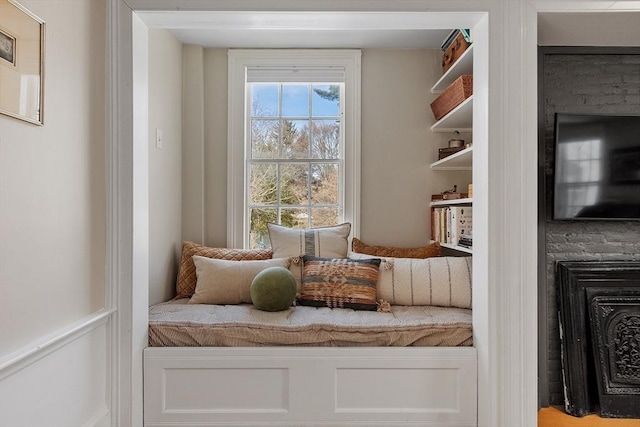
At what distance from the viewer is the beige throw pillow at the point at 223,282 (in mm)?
2510

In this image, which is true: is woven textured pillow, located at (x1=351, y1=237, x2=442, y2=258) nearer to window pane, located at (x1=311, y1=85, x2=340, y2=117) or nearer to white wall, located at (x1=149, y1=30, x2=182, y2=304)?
window pane, located at (x1=311, y1=85, x2=340, y2=117)

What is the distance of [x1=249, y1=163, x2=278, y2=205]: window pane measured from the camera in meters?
3.17

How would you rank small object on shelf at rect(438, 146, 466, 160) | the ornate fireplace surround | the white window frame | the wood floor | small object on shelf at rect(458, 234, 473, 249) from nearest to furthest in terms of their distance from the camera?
the wood floor → the ornate fireplace surround → small object on shelf at rect(458, 234, 473, 249) → small object on shelf at rect(438, 146, 466, 160) → the white window frame

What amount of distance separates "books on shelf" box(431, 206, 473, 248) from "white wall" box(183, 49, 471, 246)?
21cm

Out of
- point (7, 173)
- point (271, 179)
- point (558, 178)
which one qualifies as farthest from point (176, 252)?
point (558, 178)

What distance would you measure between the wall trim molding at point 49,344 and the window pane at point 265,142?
1577 millimetres

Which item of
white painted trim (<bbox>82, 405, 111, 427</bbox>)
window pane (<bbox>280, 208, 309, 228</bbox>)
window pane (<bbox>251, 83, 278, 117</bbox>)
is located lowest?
white painted trim (<bbox>82, 405, 111, 427</bbox>)

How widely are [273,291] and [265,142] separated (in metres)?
1.27

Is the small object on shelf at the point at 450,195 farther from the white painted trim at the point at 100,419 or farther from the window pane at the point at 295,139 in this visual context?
the white painted trim at the point at 100,419

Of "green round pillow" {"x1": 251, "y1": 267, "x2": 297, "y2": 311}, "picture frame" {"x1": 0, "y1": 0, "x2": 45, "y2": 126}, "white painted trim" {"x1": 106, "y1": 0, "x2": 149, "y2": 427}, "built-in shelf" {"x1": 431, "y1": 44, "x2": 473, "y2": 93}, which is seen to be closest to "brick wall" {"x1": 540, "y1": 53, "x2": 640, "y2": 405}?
"built-in shelf" {"x1": 431, "y1": 44, "x2": 473, "y2": 93}

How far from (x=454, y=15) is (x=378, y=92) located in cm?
110

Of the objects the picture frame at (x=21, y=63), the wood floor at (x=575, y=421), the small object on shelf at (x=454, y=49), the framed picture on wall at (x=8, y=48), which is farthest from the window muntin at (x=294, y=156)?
the framed picture on wall at (x=8, y=48)

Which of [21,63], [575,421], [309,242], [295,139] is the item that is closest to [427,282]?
[309,242]

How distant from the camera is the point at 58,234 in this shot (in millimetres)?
1569
